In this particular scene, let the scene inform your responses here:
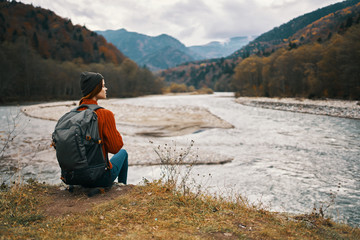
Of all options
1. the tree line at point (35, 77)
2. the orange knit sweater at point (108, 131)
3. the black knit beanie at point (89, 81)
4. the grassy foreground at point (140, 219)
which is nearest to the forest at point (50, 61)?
the tree line at point (35, 77)

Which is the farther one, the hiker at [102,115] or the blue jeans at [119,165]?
the blue jeans at [119,165]

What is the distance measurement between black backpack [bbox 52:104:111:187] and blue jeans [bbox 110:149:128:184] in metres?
0.63

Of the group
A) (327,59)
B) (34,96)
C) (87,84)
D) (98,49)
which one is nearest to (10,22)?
(98,49)

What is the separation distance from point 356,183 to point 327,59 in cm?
4101

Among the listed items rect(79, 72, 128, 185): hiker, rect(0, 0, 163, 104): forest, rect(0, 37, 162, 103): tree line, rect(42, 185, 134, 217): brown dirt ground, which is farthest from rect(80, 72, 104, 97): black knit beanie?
rect(0, 37, 162, 103): tree line

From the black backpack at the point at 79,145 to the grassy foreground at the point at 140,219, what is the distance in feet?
1.98

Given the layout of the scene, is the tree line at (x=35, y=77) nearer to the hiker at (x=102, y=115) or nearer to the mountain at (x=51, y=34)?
the mountain at (x=51, y=34)

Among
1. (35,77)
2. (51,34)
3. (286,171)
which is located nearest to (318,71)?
(286,171)

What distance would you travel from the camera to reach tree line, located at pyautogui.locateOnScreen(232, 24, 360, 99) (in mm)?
36812

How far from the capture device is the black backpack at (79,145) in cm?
331

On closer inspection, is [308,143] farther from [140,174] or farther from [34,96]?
[34,96]

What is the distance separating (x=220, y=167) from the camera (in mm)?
9648

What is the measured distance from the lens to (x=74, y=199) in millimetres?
3957

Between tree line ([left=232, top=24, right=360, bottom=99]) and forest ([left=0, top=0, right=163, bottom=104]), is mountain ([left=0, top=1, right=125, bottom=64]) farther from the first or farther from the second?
tree line ([left=232, top=24, right=360, bottom=99])
